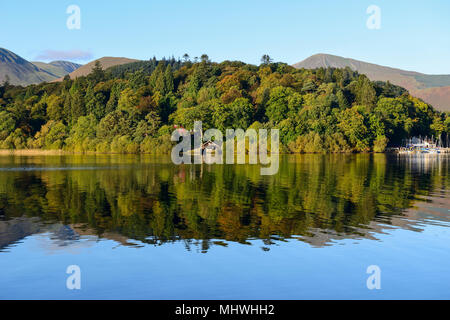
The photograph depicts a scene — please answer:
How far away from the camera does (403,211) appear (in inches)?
1021

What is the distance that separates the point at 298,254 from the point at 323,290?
3578 millimetres

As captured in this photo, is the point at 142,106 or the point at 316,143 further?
the point at 142,106

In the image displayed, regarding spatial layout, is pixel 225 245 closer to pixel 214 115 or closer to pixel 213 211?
pixel 213 211

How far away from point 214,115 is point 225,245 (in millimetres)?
122291

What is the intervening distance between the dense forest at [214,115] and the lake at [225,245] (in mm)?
101469

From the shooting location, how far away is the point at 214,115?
13888 centimetres

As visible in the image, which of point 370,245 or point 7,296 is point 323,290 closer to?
point 370,245

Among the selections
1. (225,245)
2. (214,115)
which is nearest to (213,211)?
(225,245)

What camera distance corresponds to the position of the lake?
13219 millimetres

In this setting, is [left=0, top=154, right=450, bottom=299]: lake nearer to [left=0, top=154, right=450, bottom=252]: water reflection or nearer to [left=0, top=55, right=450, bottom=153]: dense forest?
[left=0, top=154, right=450, bottom=252]: water reflection

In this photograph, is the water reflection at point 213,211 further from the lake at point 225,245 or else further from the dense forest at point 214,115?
the dense forest at point 214,115

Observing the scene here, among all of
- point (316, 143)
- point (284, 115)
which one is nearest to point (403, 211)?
point (316, 143)

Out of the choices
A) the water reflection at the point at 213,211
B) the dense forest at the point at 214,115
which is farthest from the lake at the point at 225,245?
the dense forest at the point at 214,115
